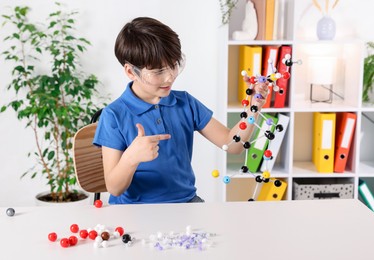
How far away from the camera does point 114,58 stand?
367 cm

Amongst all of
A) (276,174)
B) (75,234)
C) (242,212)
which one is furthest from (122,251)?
(276,174)

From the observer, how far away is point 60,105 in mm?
3535

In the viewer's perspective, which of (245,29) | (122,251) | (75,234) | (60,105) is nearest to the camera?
(122,251)

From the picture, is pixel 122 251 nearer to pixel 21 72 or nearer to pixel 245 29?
pixel 245 29

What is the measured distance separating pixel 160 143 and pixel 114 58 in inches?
66.1

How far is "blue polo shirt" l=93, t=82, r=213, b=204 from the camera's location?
6.67ft

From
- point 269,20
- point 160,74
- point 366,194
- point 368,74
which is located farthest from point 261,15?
point 160,74

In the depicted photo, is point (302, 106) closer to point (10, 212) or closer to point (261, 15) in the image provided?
point (261, 15)

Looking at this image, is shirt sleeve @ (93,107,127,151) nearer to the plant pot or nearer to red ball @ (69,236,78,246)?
red ball @ (69,236,78,246)

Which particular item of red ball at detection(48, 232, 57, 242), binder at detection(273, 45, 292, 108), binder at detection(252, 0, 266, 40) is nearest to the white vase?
binder at detection(273, 45, 292, 108)

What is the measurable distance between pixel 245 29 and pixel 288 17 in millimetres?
294

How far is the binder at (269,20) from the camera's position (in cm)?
326

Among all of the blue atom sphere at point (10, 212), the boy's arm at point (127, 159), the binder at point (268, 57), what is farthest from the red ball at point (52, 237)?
the binder at point (268, 57)

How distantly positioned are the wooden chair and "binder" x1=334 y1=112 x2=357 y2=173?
168 centimetres
